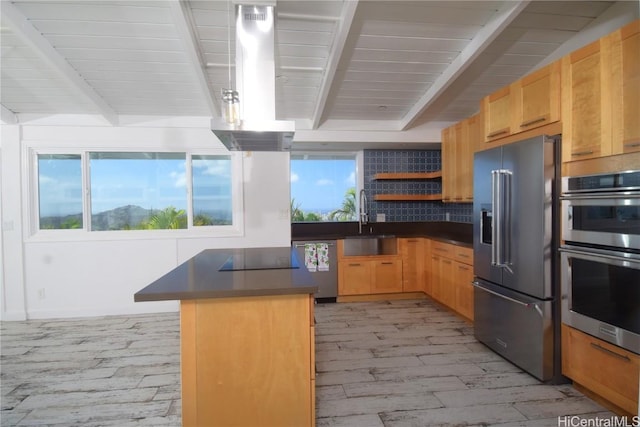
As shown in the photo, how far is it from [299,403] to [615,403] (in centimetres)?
184

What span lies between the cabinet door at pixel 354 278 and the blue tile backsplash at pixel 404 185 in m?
0.91

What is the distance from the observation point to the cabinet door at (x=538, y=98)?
226cm

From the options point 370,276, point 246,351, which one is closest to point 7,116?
point 246,351

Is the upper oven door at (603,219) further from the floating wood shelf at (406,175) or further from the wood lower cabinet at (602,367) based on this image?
the floating wood shelf at (406,175)

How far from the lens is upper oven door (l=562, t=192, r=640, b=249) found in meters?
1.82

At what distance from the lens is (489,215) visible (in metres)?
2.85

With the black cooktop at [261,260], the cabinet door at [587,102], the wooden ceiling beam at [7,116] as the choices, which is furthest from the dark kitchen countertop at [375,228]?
the wooden ceiling beam at [7,116]

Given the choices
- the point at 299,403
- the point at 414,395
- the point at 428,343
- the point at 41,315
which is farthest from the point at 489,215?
the point at 41,315

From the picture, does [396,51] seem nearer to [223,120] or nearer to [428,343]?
[223,120]

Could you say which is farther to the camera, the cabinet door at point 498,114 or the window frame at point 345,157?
the window frame at point 345,157

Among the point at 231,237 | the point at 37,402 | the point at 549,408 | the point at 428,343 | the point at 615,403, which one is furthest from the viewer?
the point at 231,237

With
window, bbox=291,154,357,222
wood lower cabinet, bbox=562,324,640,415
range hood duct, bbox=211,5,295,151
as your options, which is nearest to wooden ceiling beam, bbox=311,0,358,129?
range hood duct, bbox=211,5,295,151

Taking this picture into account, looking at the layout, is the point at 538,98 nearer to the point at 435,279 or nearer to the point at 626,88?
the point at 626,88

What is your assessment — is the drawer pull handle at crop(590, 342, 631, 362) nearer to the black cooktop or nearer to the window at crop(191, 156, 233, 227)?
the black cooktop
